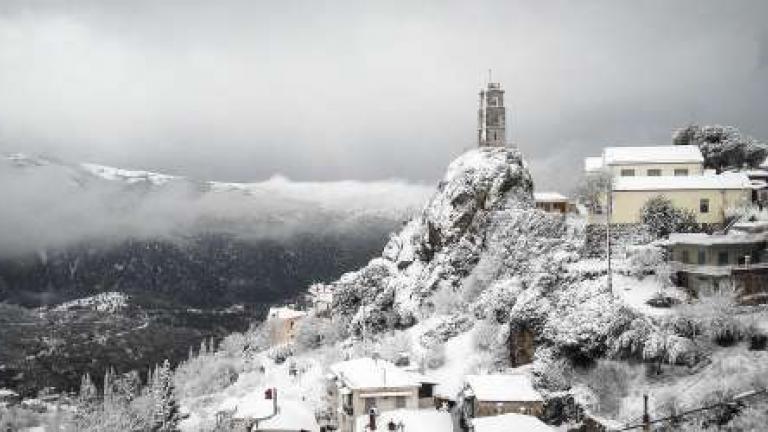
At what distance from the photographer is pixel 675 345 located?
5547 centimetres

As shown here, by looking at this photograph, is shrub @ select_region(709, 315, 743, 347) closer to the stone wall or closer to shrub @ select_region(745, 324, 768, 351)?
shrub @ select_region(745, 324, 768, 351)

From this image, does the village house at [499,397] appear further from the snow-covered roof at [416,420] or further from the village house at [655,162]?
the village house at [655,162]

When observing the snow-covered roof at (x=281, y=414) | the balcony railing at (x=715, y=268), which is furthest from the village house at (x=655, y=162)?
the snow-covered roof at (x=281, y=414)

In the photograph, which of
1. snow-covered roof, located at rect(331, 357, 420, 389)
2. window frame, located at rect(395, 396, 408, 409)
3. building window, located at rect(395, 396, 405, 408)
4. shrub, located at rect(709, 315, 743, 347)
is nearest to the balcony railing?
shrub, located at rect(709, 315, 743, 347)

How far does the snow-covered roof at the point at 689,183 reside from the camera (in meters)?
76.8

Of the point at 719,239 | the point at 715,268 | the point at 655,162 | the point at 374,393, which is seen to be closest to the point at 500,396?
the point at 374,393

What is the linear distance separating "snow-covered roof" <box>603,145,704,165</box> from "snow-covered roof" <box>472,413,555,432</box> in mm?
38302

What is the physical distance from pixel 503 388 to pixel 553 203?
4114cm

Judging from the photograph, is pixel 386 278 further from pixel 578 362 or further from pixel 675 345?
pixel 675 345

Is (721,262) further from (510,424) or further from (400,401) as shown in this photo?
(400,401)

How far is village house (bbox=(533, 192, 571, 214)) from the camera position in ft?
318

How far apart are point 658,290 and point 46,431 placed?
129 m

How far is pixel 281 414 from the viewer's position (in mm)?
81188

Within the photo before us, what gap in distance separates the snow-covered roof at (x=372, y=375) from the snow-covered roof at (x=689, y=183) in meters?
28.5
